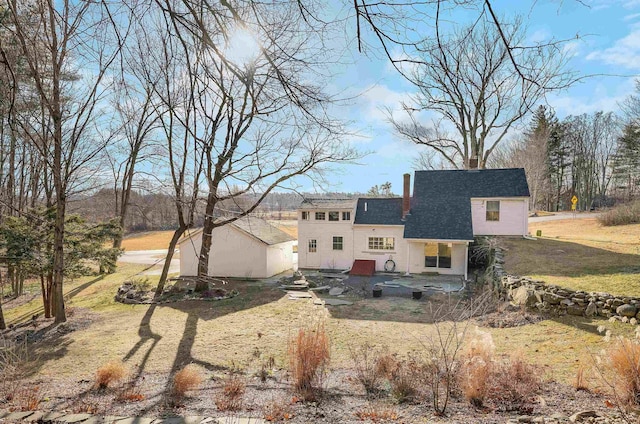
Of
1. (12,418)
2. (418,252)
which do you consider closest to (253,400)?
(12,418)

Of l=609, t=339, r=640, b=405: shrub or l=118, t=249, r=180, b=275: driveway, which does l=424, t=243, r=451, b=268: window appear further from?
l=118, t=249, r=180, b=275: driveway

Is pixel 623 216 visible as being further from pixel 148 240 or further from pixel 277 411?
pixel 148 240

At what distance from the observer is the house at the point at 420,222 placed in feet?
62.4

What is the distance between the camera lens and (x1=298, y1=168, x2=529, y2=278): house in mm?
19016

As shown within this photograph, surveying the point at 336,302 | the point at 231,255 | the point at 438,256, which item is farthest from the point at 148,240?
the point at 336,302

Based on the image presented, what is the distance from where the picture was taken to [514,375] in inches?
208

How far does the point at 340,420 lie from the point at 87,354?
7.05 m

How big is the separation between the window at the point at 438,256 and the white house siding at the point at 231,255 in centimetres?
856

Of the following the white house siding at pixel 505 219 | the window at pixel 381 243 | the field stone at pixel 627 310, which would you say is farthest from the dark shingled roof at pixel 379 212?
the field stone at pixel 627 310

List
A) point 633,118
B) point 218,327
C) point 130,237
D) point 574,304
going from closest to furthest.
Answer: point 574,304
point 218,327
point 633,118
point 130,237

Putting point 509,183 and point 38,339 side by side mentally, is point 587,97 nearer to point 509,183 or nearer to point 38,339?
point 38,339

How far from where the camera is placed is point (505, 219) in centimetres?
1984

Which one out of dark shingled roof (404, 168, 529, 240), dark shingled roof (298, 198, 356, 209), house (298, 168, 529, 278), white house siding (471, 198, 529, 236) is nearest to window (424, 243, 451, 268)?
house (298, 168, 529, 278)

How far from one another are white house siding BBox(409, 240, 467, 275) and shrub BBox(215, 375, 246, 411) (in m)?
14.9
